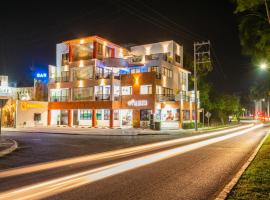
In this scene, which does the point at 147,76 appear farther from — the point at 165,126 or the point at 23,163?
the point at 23,163

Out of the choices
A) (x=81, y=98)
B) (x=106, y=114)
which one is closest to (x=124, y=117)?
(x=106, y=114)

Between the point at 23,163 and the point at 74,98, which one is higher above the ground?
the point at 74,98

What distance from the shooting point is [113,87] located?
4450 centimetres

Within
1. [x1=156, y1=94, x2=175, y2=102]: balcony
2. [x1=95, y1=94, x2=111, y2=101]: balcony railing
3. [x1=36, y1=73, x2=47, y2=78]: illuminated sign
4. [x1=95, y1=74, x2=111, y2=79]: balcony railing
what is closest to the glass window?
[x1=95, y1=94, x2=111, y2=101]: balcony railing

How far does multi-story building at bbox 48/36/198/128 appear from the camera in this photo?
1743 inches

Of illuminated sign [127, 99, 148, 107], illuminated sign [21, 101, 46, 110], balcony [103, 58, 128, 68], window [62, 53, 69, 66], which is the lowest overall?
illuminated sign [21, 101, 46, 110]

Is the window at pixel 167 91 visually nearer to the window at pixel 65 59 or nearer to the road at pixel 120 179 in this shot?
the window at pixel 65 59

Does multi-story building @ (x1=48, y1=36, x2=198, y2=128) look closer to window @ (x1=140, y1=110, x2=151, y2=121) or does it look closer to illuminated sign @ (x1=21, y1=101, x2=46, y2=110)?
window @ (x1=140, y1=110, x2=151, y2=121)

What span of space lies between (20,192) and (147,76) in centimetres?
3712

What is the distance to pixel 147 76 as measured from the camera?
43.8 metres

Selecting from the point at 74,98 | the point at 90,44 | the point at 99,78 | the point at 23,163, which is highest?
the point at 90,44

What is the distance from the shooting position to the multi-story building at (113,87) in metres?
44.3

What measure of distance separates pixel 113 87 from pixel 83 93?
6.40 meters

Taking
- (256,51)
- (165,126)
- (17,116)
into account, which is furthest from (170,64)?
(256,51)
